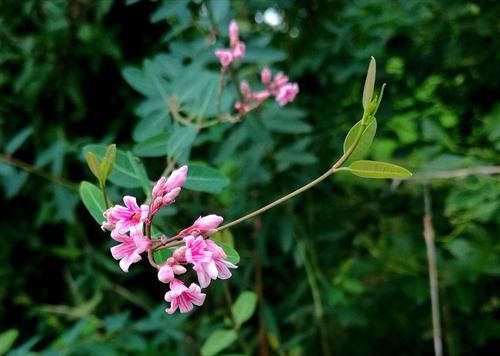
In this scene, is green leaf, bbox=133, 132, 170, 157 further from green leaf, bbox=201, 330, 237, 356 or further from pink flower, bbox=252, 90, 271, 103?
green leaf, bbox=201, 330, 237, 356

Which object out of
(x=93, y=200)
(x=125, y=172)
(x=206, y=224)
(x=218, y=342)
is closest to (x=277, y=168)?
(x=218, y=342)

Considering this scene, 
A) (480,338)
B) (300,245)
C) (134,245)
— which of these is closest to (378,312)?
(480,338)

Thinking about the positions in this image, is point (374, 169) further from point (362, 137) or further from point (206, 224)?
point (206, 224)

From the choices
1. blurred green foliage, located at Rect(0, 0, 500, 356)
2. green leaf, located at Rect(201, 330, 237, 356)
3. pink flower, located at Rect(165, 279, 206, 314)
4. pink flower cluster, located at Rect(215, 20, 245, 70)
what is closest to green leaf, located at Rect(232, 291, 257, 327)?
green leaf, located at Rect(201, 330, 237, 356)

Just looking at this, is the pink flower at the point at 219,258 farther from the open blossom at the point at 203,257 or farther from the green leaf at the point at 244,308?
the green leaf at the point at 244,308

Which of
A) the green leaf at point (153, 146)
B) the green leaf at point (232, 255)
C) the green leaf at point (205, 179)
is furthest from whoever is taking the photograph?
the green leaf at point (153, 146)

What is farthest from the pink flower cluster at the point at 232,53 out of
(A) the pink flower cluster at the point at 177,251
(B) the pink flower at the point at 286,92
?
(A) the pink flower cluster at the point at 177,251

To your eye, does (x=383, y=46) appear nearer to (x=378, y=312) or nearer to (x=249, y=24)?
(x=249, y=24)
